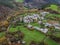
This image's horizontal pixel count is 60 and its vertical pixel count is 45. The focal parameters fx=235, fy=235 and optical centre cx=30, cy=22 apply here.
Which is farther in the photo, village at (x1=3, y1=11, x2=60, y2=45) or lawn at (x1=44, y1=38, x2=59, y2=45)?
village at (x1=3, y1=11, x2=60, y2=45)

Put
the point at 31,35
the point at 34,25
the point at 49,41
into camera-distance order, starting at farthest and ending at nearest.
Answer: the point at 34,25 < the point at 31,35 < the point at 49,41

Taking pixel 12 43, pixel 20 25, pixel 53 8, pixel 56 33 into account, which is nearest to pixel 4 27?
pixel 20 25

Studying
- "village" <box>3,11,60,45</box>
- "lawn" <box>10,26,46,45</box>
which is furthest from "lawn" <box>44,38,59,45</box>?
"lawn" <box>10,26,46,45</box>

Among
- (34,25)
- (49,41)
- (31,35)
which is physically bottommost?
(49,41)

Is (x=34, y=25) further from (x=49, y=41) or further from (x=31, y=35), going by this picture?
(x=49, y=41)

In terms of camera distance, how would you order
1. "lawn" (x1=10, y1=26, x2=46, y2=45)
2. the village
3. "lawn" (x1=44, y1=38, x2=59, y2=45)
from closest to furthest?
"lawn" (x1=44, y1=38, x2=59, y2=45)
"lawn" (x1=10, y1=26, x2=46, y2=45)
the village

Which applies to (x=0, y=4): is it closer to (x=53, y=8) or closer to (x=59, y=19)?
(x=53, y=8)

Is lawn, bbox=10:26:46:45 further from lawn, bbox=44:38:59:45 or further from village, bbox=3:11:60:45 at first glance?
lawn, bbox=44:38:59:45

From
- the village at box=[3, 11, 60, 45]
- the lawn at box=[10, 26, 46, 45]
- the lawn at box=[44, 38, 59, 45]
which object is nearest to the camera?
the lawn at box=[44, 38, 59, 45]

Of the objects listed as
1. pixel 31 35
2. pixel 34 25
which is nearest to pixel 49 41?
pixel 31 35

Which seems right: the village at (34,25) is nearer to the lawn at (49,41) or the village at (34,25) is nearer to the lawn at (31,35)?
the lawn at (31,35)

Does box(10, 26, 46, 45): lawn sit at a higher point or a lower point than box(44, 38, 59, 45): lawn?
higher
